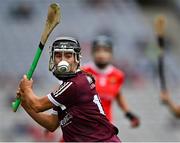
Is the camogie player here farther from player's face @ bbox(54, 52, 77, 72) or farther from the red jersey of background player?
the red jersey of background player

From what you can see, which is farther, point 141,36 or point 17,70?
point 141,36

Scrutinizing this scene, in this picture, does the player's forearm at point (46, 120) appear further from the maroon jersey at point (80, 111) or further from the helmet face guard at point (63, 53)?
the helmet face guard at point (63, 53)

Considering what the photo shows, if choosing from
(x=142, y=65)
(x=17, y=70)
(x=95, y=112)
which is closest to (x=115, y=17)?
(x=142, y=65)

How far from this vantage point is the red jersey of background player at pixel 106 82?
836 centimetres

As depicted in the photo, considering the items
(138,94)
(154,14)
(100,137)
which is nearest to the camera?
(100,137)

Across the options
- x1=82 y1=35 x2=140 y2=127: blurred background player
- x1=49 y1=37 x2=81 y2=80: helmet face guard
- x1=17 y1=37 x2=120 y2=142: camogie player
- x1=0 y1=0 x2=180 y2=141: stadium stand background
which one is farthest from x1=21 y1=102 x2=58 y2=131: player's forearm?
x1=0 y1=0 x2=180 y2=141: stadium stand background

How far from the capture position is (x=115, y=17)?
1459cm

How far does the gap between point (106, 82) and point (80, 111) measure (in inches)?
131

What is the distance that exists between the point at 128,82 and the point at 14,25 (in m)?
2.73

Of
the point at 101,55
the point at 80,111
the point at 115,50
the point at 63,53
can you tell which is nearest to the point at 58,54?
the point at 63,53

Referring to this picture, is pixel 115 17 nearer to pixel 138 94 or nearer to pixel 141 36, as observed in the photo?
pixel 141 36

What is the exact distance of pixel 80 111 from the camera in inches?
206

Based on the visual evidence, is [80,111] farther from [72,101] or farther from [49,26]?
[49,26]

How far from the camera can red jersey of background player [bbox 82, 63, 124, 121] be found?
8359mm
